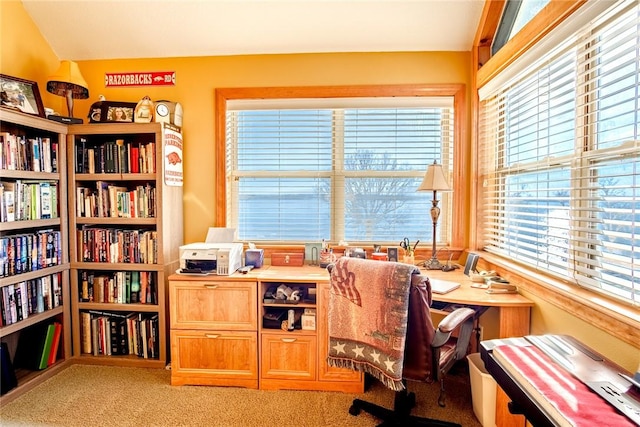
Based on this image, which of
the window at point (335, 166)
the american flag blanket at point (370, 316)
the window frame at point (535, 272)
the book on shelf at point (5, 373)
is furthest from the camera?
the window at point (335, 166)

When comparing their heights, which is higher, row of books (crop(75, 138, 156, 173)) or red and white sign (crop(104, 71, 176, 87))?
red and white sign (crop(104, 71, 176, 87))

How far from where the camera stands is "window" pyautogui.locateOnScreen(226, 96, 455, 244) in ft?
8.98

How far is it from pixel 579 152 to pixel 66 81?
3229 millimetres

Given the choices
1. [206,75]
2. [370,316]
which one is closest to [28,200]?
[206,75]

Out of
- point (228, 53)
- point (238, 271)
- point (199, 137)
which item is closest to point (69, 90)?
point (199, 137)

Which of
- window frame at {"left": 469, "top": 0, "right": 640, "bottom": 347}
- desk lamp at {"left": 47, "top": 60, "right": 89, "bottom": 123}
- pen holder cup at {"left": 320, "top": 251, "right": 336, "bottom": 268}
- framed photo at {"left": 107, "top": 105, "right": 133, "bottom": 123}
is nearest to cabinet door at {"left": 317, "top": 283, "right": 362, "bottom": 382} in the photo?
pen holder cup at {"left": 320, "top": 251, "right": 336, "bottom": 268}

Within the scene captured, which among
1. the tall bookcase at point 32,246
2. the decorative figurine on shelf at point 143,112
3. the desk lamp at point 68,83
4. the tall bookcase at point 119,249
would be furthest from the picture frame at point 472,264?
the desk lamp at point 68,83

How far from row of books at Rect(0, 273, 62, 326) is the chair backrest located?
8.06 ft

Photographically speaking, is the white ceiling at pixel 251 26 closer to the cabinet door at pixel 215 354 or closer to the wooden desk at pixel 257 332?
the wooden desk at pixel 257 332

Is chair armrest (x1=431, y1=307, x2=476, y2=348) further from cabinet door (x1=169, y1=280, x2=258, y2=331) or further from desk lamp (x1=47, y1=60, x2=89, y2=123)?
desk lamp (x1=47, y1=60, x2=89, y2=123)

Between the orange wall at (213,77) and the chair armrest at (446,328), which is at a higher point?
the orange wall at (213,77)

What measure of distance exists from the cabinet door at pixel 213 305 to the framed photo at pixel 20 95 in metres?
1.56

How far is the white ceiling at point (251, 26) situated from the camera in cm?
241

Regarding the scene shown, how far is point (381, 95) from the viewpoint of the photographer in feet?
8.76
